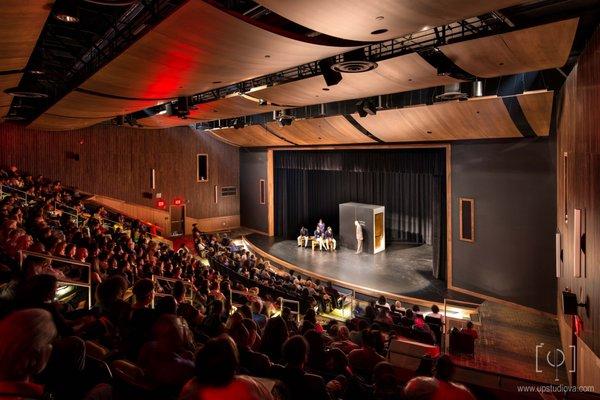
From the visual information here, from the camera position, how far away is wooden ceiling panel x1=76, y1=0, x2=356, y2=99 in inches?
186

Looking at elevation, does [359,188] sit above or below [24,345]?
above

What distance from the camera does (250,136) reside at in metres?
19.1

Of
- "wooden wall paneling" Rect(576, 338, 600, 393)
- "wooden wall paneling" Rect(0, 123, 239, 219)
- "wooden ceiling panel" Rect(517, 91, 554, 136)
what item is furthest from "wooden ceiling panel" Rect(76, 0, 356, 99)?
"wooden wall paneling" Rect(0, 123, 239, 219)

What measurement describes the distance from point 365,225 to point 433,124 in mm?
6268

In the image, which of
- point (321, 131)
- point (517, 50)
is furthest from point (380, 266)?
point (517, 50)

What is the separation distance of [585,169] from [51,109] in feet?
39.0

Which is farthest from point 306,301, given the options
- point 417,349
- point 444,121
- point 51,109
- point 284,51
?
point 51,109

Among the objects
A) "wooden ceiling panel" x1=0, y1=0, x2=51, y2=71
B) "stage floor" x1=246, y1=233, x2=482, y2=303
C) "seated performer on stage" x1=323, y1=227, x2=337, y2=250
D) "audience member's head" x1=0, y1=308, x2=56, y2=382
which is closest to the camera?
"audience member's head" x1=0, y1=308, x2=56, y2=382

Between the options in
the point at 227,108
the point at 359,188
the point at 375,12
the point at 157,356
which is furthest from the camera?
the point at 359,188

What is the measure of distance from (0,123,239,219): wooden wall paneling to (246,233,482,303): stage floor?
4.30 m

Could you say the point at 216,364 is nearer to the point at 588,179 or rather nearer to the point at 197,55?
the point at 197,55

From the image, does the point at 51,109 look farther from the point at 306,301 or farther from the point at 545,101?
the point at 545,101

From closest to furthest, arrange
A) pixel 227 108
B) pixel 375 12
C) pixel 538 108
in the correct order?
pixel 375 12
pixel 538 108
pixel 227 108

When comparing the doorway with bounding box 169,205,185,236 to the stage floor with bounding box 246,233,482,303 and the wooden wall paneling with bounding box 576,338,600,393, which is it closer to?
A: the stage floor with bounding box 246,233,482,303
